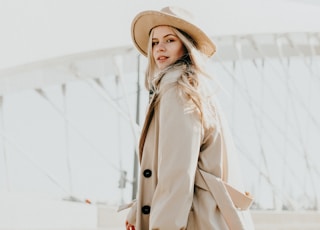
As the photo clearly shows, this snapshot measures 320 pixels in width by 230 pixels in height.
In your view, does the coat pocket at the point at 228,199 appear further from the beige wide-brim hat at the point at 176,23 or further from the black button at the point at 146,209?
the beige wide-brim hat at the point at 176,23

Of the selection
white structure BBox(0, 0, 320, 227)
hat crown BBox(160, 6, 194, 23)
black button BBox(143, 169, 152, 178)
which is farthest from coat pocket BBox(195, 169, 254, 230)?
white structure BBox(0, 0, 320, 227)

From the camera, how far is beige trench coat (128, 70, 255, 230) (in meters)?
2.88

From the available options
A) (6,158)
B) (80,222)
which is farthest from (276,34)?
(80,222)

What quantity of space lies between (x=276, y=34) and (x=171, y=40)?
18.8m

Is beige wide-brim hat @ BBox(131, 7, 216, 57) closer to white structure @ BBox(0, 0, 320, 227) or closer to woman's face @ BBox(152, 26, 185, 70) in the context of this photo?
woman's face @ BBox(152, 26, 185, 70)

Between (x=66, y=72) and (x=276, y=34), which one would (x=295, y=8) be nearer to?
(x=276, y=34)

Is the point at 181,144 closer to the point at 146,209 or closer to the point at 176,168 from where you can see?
the point at 176,168

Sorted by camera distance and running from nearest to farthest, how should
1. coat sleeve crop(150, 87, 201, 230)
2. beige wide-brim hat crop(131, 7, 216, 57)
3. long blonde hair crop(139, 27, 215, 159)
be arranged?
coat sleeve crop(150, 87, 201, 230) → long blonde hair crop(139, 27, 215, 159) → beige wide-brim hat crop(131, 7, 216, 57)

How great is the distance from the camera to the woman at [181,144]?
9.52 ft

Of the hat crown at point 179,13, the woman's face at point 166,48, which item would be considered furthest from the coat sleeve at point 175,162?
the hat crown at point 179,13

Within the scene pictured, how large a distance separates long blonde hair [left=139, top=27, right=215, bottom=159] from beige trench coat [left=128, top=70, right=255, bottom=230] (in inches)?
1.0

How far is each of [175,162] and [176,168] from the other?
0.02m

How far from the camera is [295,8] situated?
22.3 meters

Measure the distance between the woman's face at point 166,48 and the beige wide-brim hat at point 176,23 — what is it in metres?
0.03
